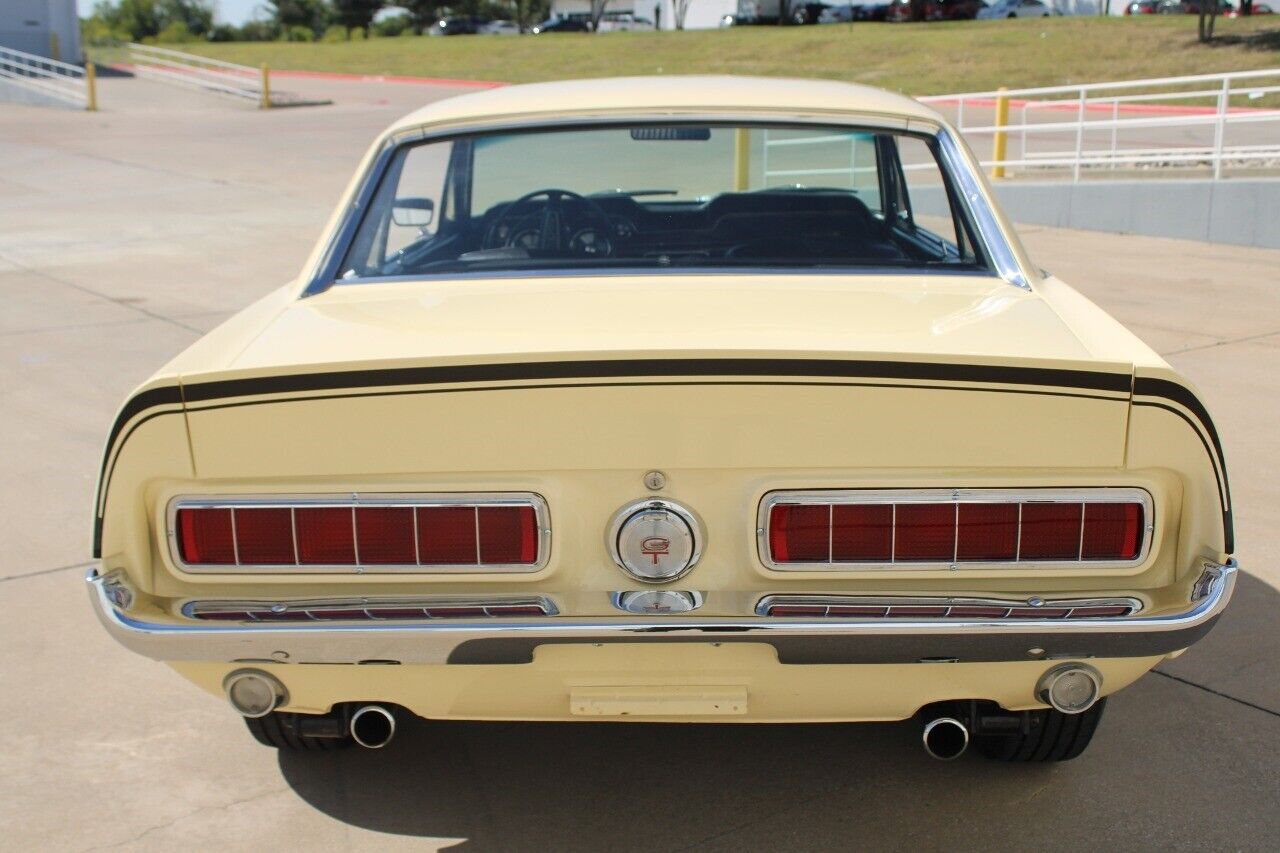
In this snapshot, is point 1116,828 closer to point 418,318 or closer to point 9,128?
point 418,318

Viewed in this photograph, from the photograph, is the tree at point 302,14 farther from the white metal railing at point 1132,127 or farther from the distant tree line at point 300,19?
the white metal railing at point 1132,127

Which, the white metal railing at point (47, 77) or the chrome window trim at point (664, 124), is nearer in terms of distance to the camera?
the chrome window trim at point (664, 124)

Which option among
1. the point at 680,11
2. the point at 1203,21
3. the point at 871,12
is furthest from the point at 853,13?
the point at 1203,21

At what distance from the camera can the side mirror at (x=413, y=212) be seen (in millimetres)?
3805

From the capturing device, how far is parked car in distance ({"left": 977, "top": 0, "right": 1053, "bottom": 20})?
54.1 meters

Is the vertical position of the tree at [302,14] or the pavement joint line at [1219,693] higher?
the tree at [302,14]

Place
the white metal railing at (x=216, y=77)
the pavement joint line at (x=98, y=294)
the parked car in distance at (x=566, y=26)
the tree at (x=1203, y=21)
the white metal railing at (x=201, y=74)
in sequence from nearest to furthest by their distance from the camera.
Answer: the pavement joint line at (x=98, y=294) < the tree at (x=1203, y=21) < the white metal railing at (x=216, y=77) < the white metal railing at (x=201, y=74) < the parked car in distance at (x=566, y=26)

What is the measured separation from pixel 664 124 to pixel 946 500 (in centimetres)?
149

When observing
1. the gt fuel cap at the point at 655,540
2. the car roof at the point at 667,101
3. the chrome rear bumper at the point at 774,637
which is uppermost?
the car roof at the point at 667,101

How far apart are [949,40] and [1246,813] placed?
36.8 m

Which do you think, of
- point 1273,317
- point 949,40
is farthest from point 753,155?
point 949,40

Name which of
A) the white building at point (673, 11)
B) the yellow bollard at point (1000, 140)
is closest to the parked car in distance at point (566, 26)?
the white building at point (673, 11)

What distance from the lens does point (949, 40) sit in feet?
122

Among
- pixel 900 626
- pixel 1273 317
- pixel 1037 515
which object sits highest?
pixel 1037 515
